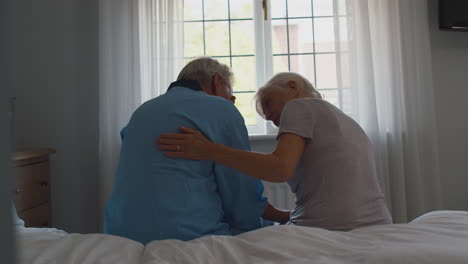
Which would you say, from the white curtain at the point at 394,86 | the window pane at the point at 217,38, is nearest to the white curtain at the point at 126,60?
the window pane at the point at 217,38

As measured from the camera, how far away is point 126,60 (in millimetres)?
Result: 2863

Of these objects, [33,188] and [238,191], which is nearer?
[238,191]

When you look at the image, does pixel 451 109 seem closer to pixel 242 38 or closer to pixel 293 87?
pixel 242 38

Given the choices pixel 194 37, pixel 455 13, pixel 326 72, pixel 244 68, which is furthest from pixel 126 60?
pixel 455 13

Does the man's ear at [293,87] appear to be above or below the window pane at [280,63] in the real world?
below

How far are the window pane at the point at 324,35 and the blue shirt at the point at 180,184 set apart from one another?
188cm

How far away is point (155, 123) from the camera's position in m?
1.30

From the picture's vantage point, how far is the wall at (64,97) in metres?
2.99

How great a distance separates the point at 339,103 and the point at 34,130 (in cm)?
208

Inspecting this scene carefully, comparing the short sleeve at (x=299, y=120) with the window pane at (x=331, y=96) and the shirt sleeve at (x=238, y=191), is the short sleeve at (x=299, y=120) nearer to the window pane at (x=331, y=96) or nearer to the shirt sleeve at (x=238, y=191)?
the shirt sleeve at (x=238, y=191)

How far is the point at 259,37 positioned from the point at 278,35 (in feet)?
0.46

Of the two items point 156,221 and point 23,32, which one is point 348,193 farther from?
point 23,32

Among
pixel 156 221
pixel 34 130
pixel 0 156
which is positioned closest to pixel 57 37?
pixel 34 130

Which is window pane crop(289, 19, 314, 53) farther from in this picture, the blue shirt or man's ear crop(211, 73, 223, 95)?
the blue shirt
